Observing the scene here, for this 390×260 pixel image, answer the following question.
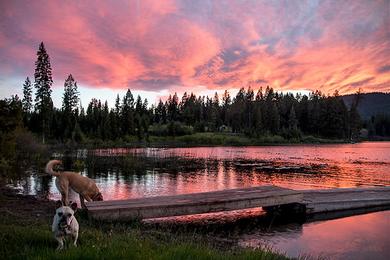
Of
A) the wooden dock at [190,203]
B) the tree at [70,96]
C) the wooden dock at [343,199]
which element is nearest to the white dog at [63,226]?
the wooden dock at [190,203]

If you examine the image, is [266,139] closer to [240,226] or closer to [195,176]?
[195,176]

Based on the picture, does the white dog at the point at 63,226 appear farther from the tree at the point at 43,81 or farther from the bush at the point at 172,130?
the bush at the point at 172,130

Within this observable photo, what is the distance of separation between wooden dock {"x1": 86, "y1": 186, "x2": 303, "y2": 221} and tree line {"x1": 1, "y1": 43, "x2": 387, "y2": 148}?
2478 inches

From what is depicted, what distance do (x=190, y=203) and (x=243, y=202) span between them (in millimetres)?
2618

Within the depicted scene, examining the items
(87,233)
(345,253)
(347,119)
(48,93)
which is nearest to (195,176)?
(345,253)

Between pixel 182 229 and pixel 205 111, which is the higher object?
pixel 205 111

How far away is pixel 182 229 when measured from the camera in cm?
1462

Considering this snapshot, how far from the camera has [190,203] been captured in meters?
14.9

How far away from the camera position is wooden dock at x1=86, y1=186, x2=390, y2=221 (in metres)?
13.7

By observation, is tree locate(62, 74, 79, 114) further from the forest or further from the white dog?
the white dog

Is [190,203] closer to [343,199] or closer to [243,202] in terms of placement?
[243,202]

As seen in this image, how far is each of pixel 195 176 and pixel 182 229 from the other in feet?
55.0

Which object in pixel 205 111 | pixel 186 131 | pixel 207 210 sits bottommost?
pixel 207 210

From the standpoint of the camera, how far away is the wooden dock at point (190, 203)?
1336cm
